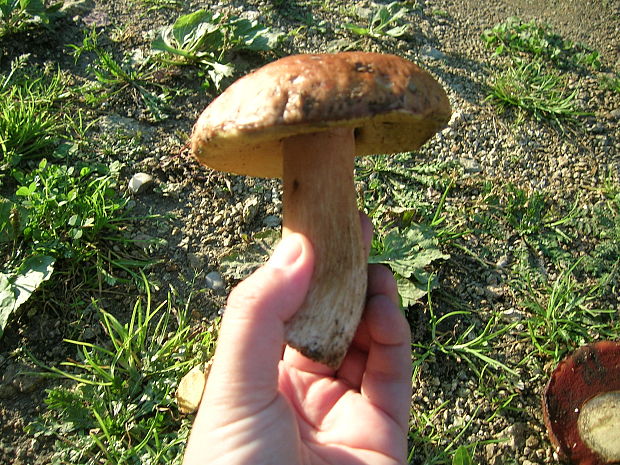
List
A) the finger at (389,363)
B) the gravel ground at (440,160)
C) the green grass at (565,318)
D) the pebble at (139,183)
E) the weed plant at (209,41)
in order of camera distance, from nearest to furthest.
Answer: the finger at (389,363) → the gravel ground at (440,160) → the green grass at (565,318) → the pebble at (139,183) → the weed plant at (209,41)

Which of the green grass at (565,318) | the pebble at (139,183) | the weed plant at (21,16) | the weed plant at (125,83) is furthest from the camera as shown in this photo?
the weed plant at (21,16)

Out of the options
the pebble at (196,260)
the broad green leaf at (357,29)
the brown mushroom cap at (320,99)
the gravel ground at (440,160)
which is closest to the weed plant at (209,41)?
the gravel ground at (440,160)

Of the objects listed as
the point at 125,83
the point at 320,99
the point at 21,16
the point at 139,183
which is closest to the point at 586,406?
the point at 320,99

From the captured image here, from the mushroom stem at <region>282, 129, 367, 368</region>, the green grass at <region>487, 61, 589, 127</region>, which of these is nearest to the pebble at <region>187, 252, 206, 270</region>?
the mushroom stem at <region>282, 129, 367, 368</region>

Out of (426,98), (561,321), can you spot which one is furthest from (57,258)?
(561,321)

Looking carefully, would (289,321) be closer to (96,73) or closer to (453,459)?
(453,459)

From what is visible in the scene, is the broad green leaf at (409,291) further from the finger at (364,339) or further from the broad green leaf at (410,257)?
the finger at (364,339)
